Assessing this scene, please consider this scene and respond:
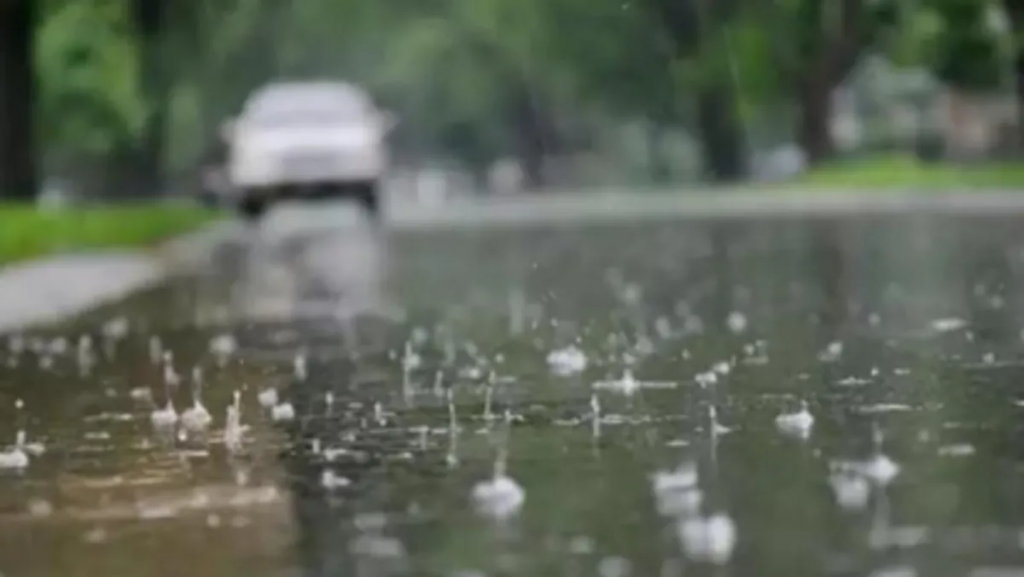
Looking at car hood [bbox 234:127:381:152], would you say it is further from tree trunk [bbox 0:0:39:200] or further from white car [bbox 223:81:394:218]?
tree trunk [bbox 0:0:39:200]

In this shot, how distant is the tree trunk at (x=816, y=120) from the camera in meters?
50.6

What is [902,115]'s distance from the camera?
73.2 metres

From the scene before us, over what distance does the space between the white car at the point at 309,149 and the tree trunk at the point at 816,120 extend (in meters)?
16.7

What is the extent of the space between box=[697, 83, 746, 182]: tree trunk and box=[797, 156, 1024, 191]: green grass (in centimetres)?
868

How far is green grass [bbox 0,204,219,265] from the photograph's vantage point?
20.9 m

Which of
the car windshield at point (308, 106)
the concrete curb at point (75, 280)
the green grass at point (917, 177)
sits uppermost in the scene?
the car windshield at point (308, 106)

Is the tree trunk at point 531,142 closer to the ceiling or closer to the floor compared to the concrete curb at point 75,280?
closer to the ceiling

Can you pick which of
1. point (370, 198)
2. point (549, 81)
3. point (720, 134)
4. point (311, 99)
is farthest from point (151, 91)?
point (549, 81)

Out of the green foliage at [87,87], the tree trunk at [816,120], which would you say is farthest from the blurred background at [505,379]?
the tree trunk at [816,120]

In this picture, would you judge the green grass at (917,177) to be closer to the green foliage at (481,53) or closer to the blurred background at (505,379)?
the blurred background at (505,379)

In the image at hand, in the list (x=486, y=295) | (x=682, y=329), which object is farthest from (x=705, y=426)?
(x=486, y=295)

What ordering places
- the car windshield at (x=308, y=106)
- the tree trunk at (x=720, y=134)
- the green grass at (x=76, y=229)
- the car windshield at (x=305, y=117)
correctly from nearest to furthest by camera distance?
1. the green grass at (x=76, y=229)
2. the car windshield at (x=305, y=117)
3. the car windshield at (x=308, y=106)
4. the tree trunk at (x=720, y=134)

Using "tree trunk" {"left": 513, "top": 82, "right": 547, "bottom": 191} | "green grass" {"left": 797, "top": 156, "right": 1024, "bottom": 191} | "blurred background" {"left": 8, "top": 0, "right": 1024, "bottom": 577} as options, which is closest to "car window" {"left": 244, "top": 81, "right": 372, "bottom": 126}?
"blurred background" {"left": 8, "top": 0, "right": 1024, "bottom": 577}

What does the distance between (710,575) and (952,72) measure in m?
44.7
